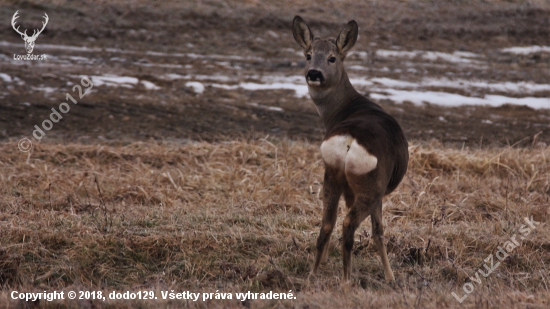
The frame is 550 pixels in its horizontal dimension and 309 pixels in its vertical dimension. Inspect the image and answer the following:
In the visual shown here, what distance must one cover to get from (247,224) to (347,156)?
206 centimetres

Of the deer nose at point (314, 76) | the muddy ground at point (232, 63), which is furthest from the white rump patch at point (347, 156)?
the muddy ground at point (232, 63)

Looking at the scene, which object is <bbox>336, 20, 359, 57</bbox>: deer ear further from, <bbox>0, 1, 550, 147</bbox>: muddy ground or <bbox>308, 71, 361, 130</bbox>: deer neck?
<bbox>0, 1, 550, 147</bbox>: muddy ground

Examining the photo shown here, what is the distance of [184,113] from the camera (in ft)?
36.0

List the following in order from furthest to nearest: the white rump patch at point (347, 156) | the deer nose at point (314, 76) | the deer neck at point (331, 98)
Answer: the deer neck at point (331, 98) < the deer nose at point (314, 76) < the white rump patch at point (347, 156)

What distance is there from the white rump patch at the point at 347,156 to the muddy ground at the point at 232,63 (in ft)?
15.9

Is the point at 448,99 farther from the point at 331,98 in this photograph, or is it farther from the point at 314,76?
the point at 314,76

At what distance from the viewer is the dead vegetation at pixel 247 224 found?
5.03m

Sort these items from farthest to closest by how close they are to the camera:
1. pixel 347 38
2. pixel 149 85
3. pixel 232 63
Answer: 1. pixel 232 63
2. pixel 149 85
3. pixel 347 38

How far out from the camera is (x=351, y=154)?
4469 mm

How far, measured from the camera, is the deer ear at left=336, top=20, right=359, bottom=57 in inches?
230

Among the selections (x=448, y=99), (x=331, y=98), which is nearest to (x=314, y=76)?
(x=331, y=98)

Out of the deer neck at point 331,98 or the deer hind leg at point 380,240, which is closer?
the deer hind leg at point 380,240

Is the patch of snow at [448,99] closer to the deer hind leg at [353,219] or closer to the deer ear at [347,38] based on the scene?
the deer ear at [347,38]

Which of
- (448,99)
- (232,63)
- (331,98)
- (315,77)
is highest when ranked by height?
(315,77)
